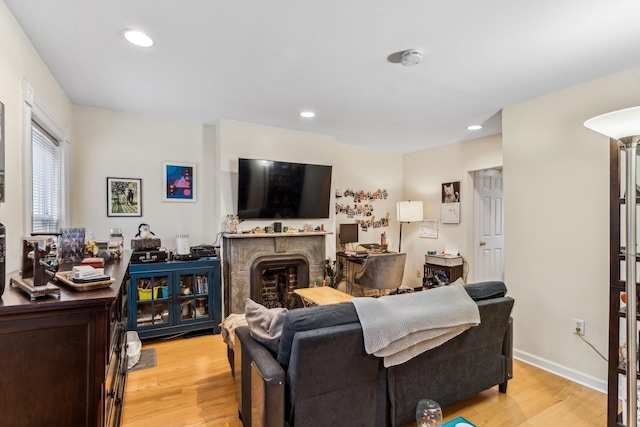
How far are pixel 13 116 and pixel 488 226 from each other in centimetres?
540

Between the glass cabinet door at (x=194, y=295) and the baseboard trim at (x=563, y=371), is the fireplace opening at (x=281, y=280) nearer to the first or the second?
the glass cabinet door at (x=194, y=295)

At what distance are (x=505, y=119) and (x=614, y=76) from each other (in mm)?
845

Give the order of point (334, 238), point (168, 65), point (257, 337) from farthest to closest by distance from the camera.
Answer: point (334, 238) < point (168, 65) < point (257, 337)

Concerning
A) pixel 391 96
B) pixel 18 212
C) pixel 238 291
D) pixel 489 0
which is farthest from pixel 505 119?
pixel 18 212

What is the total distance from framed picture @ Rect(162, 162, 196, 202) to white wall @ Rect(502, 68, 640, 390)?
3.52m

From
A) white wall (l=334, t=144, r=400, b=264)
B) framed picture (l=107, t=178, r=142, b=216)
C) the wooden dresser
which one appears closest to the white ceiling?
framed picture (l=107, t=178, r=142, b=216)

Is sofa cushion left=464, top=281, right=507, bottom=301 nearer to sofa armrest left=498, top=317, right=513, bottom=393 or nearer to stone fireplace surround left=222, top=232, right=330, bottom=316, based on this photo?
sofa armrest left=498, top=317, right=513, bottom=393

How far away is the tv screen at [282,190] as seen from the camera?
3744 millimetres

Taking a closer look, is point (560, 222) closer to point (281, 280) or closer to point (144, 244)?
point (281, 280)

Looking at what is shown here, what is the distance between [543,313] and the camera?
282 centimetres

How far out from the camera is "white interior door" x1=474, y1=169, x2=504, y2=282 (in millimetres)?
4699

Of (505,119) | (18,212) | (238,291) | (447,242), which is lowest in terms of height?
(238,291)

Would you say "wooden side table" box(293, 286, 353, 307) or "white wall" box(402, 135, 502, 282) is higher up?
"white wall" box(402, 135, 502, 282)

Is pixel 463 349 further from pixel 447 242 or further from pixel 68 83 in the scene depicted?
pixel 68 83
